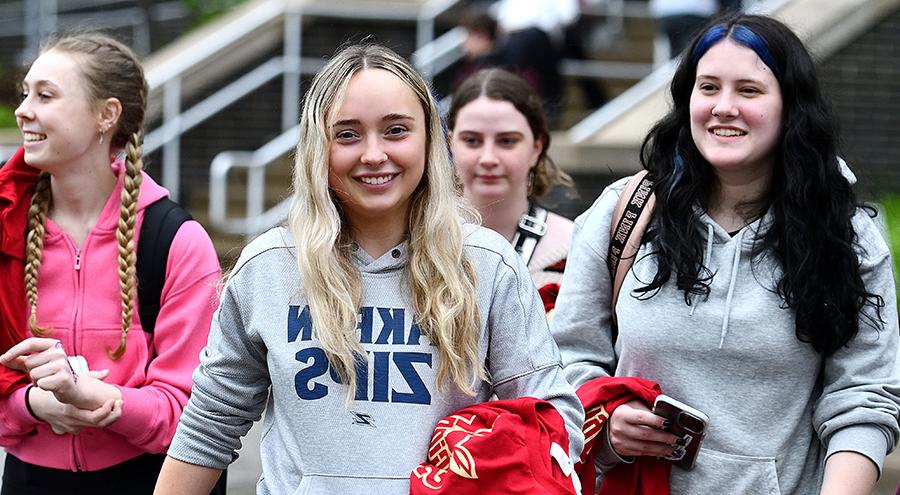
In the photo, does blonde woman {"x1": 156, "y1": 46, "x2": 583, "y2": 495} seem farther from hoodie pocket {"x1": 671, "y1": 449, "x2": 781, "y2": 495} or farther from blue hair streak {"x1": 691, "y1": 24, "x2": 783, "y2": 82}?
blue hair streak {"x1": 691, "y1": 24, "x2": 783, "y2": 82}

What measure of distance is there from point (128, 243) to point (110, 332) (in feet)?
0.89

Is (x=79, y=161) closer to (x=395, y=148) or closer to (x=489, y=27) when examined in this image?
(x=395, y=148)

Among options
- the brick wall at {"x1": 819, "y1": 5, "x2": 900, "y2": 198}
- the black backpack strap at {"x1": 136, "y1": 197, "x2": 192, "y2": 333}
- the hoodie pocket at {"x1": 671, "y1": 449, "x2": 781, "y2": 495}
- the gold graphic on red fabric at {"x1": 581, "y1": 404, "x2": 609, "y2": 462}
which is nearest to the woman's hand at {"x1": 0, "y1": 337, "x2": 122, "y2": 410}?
the black backpack strap at {"x1": 136, "y1": 197, "x2": 192, "y2": 333}

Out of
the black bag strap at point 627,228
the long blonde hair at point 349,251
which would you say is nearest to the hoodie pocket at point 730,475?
the black bag strap at point 627,228

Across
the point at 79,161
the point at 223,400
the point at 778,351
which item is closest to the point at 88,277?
the point at 79,161

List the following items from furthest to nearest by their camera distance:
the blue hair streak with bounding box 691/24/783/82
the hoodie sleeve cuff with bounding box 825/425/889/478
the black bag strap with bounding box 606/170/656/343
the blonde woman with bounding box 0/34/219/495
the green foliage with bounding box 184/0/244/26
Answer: the green foliage with bounding box 184/0/244/26, the blonde woman with bounding box 0/34/219/495, the black bag strap with bounding box 606/170/656/343, the blue hair streak with bounding box 691/24/783/82, the hoodie sleeve cuff with bounding box 825/425/889/478

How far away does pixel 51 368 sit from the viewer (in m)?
3.90

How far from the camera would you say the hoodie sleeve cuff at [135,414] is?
13.5 ft

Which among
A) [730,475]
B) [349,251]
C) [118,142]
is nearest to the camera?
[349,251]

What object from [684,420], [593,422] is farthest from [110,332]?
[684,420]

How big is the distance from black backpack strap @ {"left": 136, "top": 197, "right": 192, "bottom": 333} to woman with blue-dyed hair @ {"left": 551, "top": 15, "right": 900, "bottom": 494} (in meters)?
1.37

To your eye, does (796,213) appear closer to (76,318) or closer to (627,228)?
(627,228)

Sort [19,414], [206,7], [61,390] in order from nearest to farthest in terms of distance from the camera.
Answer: [61,390], [19,414], [206,7]

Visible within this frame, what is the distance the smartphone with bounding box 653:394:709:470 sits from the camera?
3758mm
